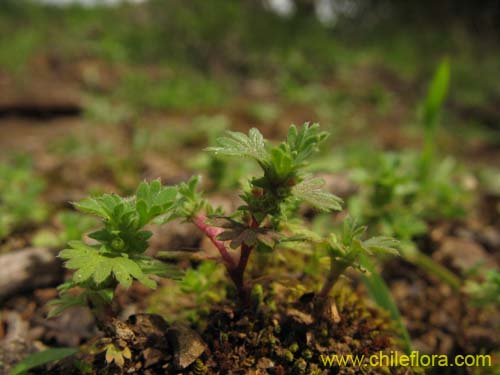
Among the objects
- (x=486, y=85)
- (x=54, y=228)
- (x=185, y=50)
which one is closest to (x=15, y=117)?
(x=54, y=228)

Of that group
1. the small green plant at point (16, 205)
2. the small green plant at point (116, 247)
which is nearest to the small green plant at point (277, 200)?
the small green plant at point (116, 247)

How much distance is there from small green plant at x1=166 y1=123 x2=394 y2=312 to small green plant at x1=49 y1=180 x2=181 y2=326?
12cm

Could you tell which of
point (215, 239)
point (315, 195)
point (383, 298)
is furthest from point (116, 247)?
point (383, 298)

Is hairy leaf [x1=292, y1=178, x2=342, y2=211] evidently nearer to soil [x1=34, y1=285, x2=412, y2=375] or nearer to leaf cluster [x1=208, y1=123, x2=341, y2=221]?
leaf cluster [x1=208, y1=123, x2=341, y2=221]

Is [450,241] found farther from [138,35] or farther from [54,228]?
[138,35]

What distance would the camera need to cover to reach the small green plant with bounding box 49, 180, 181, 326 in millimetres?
1290

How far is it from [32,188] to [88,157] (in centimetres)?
116

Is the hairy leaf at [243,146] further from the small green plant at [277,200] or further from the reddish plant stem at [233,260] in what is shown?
the reddish plant stem at [233,260]

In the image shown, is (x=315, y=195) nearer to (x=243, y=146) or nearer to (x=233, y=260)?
(x=243, y=146)

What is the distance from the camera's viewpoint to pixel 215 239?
1467mm

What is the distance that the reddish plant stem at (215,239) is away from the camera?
4.83 ft

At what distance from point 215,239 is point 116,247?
12.6 inches

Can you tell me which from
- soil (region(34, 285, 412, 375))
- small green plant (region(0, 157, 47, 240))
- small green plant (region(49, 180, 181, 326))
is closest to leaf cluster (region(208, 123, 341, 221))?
small green plant (region(49, 180, 181, 326))

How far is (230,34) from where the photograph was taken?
739 centimetres
